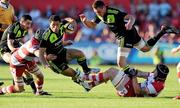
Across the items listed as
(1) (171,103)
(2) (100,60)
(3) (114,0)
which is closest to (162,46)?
(2) (100,60)

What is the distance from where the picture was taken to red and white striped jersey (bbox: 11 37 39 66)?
15375 millimetres

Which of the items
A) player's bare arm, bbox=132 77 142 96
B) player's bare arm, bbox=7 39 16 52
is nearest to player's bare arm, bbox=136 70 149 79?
player's bare arm, bbox=132 77 142 96

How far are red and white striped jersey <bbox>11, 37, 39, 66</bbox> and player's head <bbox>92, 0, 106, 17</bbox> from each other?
6.29 feet

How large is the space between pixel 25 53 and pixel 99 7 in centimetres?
234

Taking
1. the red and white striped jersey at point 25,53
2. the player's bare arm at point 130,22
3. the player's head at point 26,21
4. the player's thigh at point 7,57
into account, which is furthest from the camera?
the player's thigh at point 7,57

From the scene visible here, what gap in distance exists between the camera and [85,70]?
1716 centimetres

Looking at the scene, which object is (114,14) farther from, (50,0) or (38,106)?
(50,0)

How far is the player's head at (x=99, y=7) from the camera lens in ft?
54.2

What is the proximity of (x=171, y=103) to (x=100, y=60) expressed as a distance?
19.0 metres

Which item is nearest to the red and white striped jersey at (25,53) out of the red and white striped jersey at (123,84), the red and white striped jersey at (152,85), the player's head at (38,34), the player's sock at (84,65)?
the player's head at (38,34)

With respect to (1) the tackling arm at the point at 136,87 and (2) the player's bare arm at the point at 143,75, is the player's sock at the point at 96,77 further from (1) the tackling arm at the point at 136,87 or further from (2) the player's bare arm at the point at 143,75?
(2) the player's bare arm at the point at 143,75

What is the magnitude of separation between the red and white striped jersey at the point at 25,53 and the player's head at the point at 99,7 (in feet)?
6.29

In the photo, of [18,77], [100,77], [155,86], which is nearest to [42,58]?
[18,77]

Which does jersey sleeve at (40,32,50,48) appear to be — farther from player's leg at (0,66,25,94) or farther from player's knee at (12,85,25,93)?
player's knee at (12,85,25,93)
